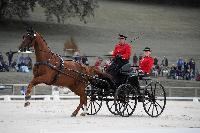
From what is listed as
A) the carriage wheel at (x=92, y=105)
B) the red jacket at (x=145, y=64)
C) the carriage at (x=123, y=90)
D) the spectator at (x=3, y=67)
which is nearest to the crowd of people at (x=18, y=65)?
the spectator at (x=3, y=67)

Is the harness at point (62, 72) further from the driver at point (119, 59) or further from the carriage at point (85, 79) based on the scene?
the driver at point (119, 59)

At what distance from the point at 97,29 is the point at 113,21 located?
3.97 metres

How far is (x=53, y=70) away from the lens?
1780 cm

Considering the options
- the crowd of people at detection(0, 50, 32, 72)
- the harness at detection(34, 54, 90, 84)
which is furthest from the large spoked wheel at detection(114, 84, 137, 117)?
the crowd of people at detection(0, 50, 32, 72)

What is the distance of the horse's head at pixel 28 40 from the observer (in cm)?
1775

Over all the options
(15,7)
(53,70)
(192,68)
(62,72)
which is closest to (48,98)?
(192,68)

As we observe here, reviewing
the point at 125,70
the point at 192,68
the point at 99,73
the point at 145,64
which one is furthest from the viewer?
the point at 192,68

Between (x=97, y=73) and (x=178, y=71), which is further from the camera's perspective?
(x=178, y=71)

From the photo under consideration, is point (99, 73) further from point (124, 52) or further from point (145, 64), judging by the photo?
point (145, 64)

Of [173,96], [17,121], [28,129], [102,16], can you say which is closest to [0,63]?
[173,96]

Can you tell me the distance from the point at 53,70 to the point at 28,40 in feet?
3.48

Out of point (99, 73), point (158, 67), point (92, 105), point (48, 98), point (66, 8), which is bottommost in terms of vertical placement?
point (92, 105)

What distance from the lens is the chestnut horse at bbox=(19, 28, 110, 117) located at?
1764cm

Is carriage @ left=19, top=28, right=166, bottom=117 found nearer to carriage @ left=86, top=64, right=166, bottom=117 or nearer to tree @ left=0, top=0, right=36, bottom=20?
carriage @ left=86, top=64, right=166, bottom=117
